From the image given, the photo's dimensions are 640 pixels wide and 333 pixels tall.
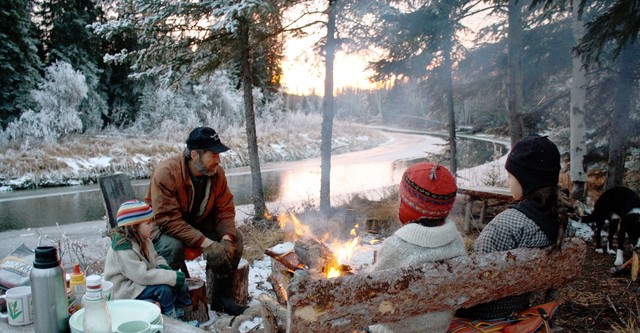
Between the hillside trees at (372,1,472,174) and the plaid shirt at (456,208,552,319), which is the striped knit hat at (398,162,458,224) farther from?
the hillside trees at (372,1,472,174)

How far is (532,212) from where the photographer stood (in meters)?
2.64

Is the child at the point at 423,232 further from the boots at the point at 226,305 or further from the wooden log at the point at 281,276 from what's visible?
the boots at the point at 226,305

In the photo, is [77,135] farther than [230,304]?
Yes

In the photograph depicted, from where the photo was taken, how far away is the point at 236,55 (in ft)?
26.9

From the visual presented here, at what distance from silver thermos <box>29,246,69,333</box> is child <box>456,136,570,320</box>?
2419 millimetres

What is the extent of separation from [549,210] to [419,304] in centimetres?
108

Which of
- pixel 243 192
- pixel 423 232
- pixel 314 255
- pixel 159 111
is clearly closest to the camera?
pixel 423 232

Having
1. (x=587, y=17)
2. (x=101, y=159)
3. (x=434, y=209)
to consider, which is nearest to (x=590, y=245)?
(x=587, y=17)

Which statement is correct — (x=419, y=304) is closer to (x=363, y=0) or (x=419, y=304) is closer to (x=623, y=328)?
(x=623, y=328)

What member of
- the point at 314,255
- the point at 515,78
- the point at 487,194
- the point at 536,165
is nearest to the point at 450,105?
the point at 515,78

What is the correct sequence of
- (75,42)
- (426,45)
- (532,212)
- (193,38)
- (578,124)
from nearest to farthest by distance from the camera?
(532,212) < (193,38) < (578,124) < (426,45) < (75,42)

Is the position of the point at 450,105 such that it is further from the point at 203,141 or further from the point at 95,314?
the point at 95,314

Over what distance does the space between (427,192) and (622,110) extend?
21.7ft

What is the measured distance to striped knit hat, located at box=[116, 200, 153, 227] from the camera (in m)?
3.17
